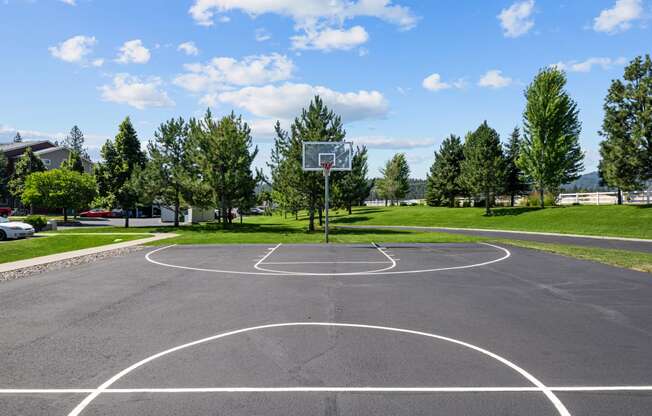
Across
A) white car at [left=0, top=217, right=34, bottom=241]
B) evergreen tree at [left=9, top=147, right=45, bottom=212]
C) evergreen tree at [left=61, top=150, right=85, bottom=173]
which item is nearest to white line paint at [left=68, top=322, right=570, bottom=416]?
white car at [left=0, top=217, right=34, bottom=241]

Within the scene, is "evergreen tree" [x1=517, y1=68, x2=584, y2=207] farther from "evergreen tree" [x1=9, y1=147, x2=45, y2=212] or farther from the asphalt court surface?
"evergreen tree" [x1=9, y1=147, x2=45, y2=212]

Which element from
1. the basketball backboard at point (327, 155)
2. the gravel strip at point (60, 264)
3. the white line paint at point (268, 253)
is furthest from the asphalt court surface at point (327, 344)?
the basketball backboard at point (327, 155)

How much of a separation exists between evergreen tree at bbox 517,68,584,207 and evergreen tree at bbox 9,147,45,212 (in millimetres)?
62025

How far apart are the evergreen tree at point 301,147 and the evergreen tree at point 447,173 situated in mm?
29619

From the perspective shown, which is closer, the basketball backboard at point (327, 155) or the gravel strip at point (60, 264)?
the gravel strip at point (60, 264)

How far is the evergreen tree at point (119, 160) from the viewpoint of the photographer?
40656mm

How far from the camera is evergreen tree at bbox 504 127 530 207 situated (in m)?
54.2

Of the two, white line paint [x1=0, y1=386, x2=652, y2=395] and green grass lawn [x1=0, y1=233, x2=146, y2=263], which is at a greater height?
green grass lawn [x1=0, y1=233, x2=146, y2=263]

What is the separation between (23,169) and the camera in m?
58.1

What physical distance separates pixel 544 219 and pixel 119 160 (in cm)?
4142

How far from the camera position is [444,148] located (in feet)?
200

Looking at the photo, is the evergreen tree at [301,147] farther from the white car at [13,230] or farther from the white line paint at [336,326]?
the white line paint at [336,326]

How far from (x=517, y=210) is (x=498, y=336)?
4542 cm

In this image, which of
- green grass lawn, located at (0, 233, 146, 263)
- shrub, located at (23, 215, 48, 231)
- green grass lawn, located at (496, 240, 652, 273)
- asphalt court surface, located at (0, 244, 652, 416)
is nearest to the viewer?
asphalt court surface, located at (0, 244, 652, 416)
